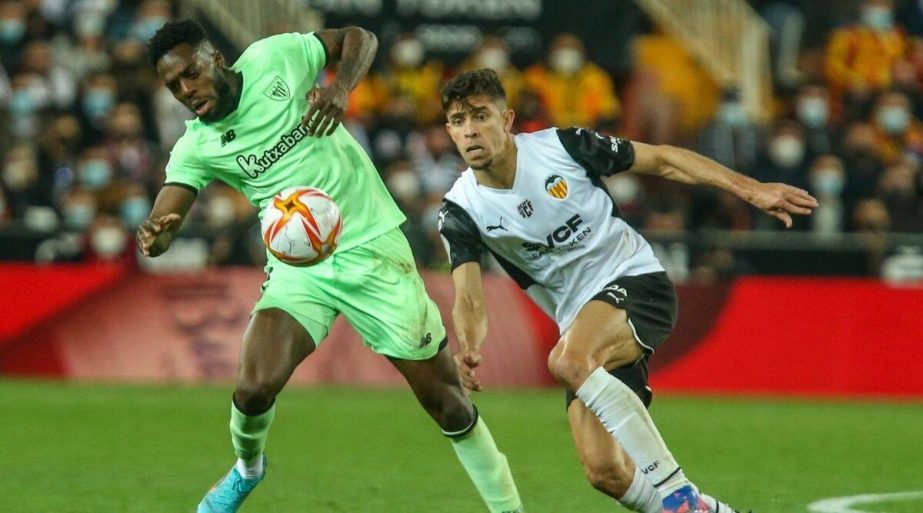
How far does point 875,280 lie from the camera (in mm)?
15727

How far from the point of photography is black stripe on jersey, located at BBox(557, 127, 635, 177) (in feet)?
23.6

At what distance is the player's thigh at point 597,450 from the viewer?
23.6 feet

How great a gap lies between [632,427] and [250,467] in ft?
5.91

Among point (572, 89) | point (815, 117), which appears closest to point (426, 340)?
point (572, 89)

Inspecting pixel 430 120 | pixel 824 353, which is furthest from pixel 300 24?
pixel 824 353

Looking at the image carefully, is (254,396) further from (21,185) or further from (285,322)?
(21,185)

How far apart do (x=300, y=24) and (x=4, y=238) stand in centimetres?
465

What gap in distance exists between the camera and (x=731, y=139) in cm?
1878

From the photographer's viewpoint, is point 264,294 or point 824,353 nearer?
point 264,294

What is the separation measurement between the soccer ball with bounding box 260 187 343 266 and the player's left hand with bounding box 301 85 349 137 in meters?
0.28

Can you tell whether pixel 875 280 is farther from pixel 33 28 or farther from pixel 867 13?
pixel 33 28

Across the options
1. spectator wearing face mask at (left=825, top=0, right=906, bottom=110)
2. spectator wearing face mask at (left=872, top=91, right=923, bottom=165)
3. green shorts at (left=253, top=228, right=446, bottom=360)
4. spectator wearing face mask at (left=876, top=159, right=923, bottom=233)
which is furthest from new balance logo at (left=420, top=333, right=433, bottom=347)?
spectator wearing face mask at (left=825, top=0, right=906, bottom=110)

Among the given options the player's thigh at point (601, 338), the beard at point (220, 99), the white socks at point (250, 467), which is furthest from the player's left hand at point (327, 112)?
the white socks at point (250, 467)

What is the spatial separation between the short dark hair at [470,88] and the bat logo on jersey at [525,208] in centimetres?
47
